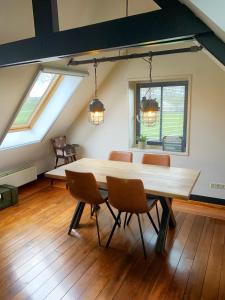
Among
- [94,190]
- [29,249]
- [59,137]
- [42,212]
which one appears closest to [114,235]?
[94,190]

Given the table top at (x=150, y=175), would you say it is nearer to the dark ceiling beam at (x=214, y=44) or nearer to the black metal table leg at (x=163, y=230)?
the black metal table leg at (x=163, y=230)

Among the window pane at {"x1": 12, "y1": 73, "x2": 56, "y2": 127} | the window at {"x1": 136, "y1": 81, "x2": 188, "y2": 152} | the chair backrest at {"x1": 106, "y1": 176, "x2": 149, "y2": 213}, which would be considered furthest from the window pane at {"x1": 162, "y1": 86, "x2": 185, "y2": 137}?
the chair backrest at {"x1": 106, "y1": 176, "x2": 149, "y2": 213}

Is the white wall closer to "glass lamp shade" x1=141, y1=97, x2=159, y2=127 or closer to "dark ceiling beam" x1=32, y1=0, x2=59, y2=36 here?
A: "glass lamp shade" x1=141, y1=97, x2=159, y2=127

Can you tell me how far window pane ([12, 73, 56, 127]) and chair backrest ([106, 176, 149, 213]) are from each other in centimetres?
219

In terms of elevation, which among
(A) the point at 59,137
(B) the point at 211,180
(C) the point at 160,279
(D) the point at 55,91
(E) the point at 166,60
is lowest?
(C) the point at 160,279

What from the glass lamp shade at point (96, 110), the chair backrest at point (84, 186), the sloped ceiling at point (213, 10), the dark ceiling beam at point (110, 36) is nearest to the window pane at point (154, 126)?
the glass lamp shade at point (96, 110)

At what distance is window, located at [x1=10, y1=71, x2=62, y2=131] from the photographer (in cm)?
407

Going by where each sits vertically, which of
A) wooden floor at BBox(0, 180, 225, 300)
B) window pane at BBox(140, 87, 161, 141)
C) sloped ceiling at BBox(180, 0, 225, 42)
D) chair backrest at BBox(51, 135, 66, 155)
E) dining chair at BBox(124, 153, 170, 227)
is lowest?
wooden floor at BBox(0, 180, 225, 300)

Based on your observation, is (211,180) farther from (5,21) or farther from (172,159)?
(5,21)

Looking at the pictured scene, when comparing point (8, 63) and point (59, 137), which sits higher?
point (8, 63)

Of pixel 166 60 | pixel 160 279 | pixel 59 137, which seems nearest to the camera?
pixel 160 279

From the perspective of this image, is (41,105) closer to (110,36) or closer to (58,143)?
(58,143)

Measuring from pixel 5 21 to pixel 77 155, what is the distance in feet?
10.7

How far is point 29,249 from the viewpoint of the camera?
2.88m
